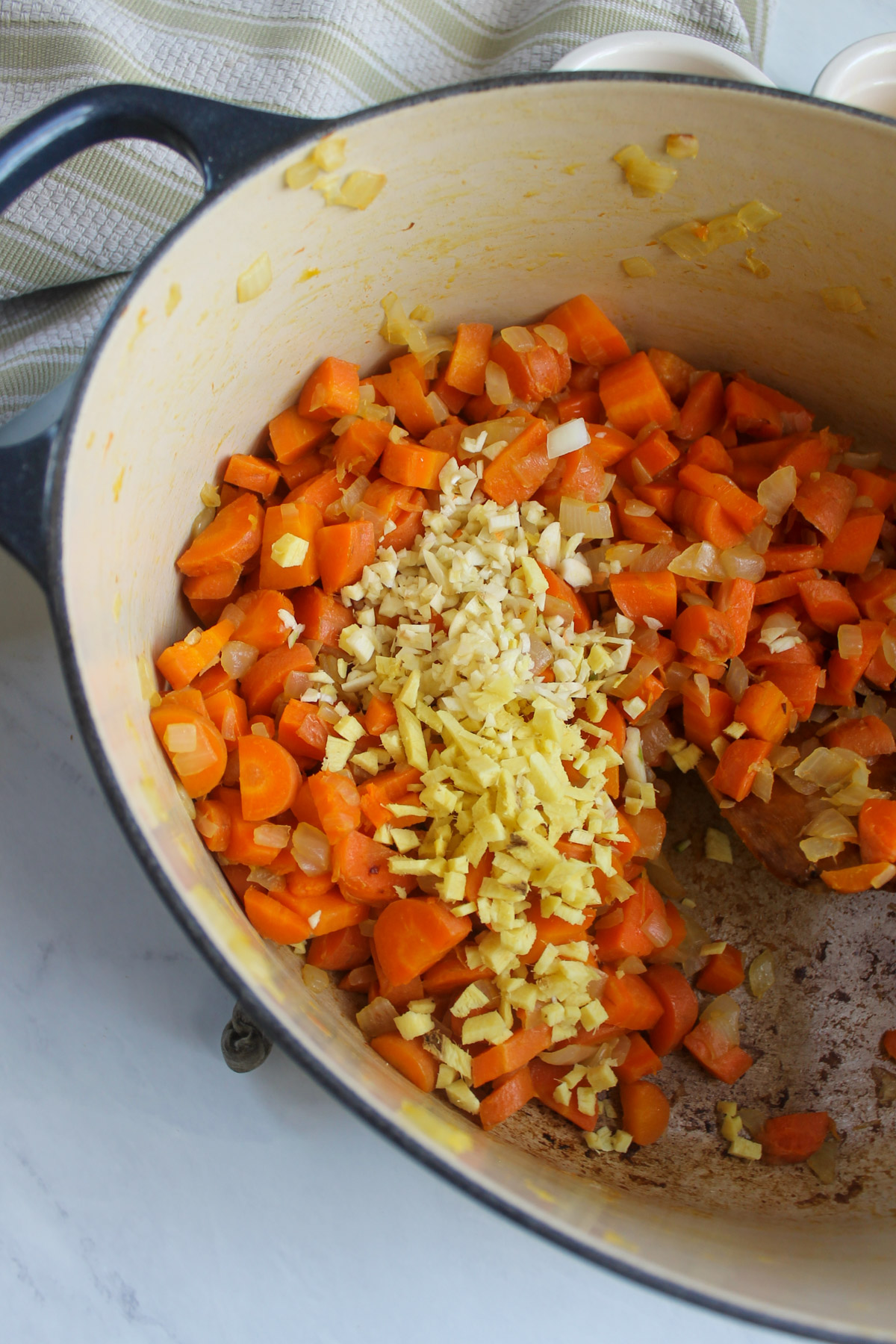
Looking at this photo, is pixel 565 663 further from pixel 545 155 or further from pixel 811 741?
pixel 545 155

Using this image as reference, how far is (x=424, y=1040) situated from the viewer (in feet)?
3.79

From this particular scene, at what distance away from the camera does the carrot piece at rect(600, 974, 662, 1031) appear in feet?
4.04

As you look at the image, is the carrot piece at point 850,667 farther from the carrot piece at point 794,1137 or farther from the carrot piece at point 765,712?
the carrot piece at point 794,1137

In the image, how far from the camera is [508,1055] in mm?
1146

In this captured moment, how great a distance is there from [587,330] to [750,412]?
10.6 inches

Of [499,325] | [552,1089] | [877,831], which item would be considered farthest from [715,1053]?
[499,325]

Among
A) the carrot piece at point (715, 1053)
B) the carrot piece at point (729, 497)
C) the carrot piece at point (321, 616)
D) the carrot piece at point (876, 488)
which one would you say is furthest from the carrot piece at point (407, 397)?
the carrot piece at point (715, 1053)

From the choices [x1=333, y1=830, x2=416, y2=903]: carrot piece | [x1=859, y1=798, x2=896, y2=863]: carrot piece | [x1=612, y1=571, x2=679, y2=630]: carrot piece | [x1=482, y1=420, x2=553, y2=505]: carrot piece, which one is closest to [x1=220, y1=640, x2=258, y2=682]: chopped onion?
[x1=333, y1=830, x2=416, y2=903]: carrot piece

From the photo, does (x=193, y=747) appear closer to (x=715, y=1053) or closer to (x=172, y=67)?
(x=715, y=1053)

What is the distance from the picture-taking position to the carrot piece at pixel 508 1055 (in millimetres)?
1144

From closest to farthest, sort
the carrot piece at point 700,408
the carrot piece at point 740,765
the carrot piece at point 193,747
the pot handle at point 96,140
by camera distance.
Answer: the pot handle at point 96,140
the carrot piece at point 193,747
the carrot piece at point 740,765
the carrot piece at point 700,408

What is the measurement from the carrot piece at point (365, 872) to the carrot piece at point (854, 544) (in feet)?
2.25

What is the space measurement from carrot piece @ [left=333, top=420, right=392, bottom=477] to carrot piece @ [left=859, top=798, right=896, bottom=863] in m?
0.82

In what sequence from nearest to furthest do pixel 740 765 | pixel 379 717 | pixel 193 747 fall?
pixel 193 747 → pixel 379 717 → pixel 740 765
